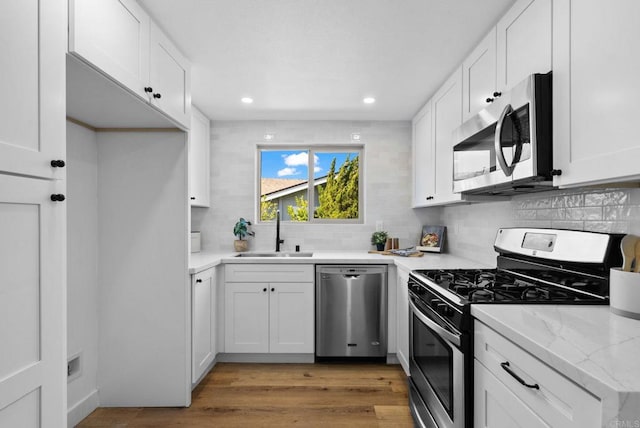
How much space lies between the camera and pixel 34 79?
1.09m

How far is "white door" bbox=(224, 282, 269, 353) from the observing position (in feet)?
10.3

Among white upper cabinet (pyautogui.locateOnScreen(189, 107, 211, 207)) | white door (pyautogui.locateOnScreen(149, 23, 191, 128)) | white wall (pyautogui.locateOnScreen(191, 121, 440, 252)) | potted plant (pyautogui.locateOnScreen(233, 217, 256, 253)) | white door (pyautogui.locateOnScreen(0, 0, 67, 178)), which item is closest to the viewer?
white door (pyautogui.locateOnScreen(0, 0, 67, 178))

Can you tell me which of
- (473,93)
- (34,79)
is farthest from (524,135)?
(34,79)

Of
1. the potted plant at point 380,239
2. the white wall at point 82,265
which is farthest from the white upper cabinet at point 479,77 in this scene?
the white wall at point 82,265

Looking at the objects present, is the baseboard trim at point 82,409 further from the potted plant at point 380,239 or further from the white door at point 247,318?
the potted plant at point 380,239

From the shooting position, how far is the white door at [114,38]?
133 centimetres

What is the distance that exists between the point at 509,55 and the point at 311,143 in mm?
2293

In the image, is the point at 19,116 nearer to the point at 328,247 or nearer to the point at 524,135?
the point at 524,135

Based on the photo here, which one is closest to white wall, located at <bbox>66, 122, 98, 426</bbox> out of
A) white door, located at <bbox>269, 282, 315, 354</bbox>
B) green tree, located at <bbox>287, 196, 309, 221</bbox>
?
Result: white door, located at <bbox>269, 282, 315, 354</bbox>

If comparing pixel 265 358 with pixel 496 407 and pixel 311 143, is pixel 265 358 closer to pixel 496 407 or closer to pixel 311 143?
pixel 311 143

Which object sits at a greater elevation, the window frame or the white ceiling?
the white ceiling

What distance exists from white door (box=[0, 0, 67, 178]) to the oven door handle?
62.9 inches

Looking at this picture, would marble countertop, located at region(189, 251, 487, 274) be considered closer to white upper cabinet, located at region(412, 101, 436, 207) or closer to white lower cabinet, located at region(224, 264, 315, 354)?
white lower cabinet, located at region(224, 264, 315, 354)

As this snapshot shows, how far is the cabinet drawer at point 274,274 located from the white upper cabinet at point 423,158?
4.00 ft
